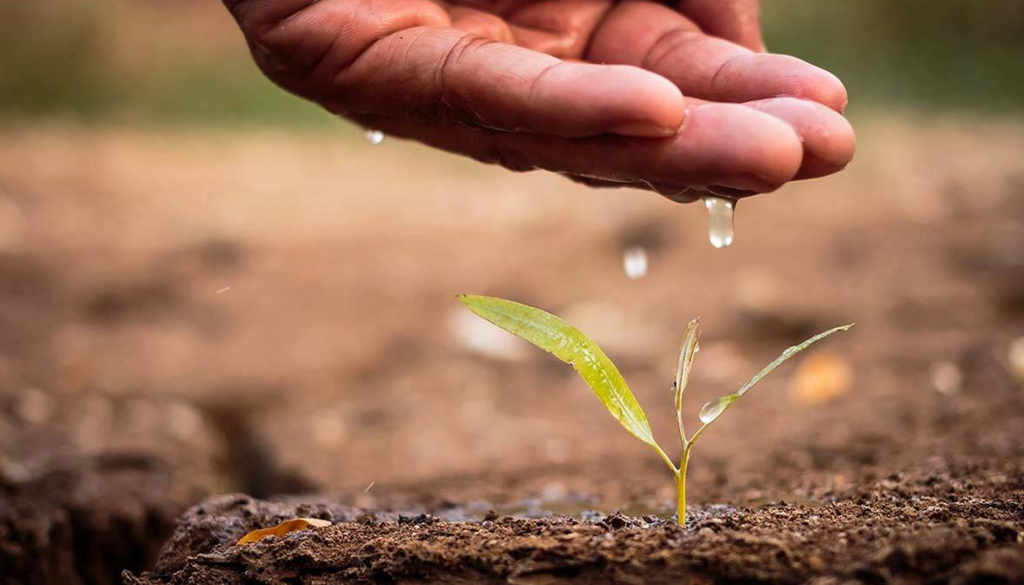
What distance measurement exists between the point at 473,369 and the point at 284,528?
2.14m

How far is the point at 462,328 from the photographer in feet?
12.8

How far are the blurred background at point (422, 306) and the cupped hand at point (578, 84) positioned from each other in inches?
27.9

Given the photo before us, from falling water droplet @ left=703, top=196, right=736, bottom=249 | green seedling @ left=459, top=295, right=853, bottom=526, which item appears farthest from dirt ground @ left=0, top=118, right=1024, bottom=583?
falling water droplet @ left=703, top=196, right=736, bottom=249

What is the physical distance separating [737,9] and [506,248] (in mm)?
2579

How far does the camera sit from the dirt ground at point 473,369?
1.33 metres

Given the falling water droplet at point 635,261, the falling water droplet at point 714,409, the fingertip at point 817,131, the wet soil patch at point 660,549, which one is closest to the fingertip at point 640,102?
the fingertip at point 817,131

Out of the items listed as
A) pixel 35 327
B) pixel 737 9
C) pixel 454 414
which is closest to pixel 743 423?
pixel 454 414

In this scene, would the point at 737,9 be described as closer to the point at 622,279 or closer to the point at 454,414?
the point at 454,414

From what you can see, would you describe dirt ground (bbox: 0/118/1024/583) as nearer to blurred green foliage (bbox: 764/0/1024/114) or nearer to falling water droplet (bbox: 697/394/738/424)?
falling water droplet (bbox: 697/394/738/424)

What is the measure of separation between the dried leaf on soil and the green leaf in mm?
448

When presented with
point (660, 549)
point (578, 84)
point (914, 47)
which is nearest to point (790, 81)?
A: point (578, 84)

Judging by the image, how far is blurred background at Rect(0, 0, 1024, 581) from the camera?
253 cm

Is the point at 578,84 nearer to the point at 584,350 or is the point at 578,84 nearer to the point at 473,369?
the point at 584,350

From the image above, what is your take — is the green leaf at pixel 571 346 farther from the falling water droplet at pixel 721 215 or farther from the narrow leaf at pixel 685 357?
the falling water droplet at pixel 721 215
